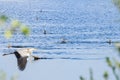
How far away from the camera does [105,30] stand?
3744 centimetres

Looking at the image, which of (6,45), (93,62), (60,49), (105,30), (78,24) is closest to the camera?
(93,62)

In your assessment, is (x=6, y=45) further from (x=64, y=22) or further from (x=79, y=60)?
(x=64, y=22)

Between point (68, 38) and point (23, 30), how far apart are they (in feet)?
101

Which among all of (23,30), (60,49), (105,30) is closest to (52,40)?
(60,49)

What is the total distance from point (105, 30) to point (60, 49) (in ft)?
32.3

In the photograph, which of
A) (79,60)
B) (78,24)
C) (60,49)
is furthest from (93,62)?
(78,24)

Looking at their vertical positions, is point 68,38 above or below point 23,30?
below

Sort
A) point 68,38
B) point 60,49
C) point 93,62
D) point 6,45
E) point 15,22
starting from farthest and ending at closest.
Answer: point 68,38, point 6,45, point 60,49, point 93,62, point 15,22

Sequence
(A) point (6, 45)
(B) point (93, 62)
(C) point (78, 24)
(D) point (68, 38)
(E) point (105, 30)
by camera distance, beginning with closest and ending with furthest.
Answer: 1. (B) point (93, 62)
2. (A) point (6, 45)
3. (D) point (68, 38)
4. (E) point (105, 30)
5. (C) point (78, 24)

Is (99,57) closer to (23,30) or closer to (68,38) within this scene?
(68,38)

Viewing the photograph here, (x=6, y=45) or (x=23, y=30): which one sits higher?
(x=23, y=30)

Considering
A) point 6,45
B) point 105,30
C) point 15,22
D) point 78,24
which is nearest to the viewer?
point 15,22

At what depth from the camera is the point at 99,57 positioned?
25.2 meters

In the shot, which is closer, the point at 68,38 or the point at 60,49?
the point at 60,49
